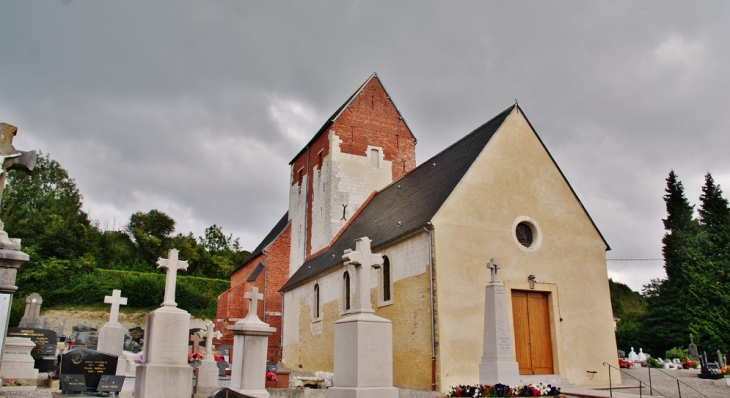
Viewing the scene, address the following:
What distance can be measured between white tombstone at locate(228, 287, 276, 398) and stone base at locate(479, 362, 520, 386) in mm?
4343

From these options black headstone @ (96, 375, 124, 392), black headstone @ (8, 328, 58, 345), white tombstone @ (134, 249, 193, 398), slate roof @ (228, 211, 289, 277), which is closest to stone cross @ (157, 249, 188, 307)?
white tombstone @ (134, 249, 193, 398)

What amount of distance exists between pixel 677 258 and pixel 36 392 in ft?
129

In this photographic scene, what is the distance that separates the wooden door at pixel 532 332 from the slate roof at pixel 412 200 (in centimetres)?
362

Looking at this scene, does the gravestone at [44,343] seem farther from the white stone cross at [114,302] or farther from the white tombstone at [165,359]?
the white tombstone at [165,359]

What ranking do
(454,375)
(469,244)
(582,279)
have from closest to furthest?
(454,375), (469,244), (582,279)

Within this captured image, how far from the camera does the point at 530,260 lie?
15969mm

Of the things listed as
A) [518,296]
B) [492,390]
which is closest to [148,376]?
[492,390]

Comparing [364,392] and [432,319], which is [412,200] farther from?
[364,392]

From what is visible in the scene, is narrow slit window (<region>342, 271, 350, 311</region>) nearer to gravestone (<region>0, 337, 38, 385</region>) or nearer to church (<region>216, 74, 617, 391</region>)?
church (<region>216, 74, 617, 391</region>)

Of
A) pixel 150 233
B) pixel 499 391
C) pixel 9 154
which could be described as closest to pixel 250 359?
pixel 499 391

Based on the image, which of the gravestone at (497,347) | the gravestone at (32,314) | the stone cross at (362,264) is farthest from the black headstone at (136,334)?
the stone cross at (362,264)

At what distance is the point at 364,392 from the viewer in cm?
798

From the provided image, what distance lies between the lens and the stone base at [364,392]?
796 cm

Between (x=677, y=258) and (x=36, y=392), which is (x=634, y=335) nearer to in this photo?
(x=677, y=258)
